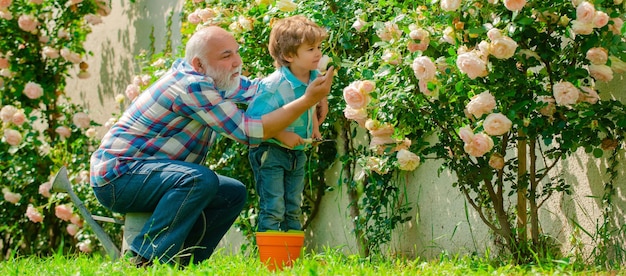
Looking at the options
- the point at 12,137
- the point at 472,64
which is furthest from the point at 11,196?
the point at 472,64

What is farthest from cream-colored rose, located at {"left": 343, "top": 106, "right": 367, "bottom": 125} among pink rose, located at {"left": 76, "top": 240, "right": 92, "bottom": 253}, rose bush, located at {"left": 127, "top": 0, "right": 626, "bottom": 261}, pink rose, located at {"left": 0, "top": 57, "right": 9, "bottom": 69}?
pink rose, located at {"left": 0, "top": 57, "right": 9, "bottom": 69}

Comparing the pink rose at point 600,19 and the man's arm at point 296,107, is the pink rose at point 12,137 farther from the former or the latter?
the pink rose at point 600,19

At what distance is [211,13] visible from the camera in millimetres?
4492

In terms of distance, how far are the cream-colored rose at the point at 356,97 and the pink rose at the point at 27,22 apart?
3.67m

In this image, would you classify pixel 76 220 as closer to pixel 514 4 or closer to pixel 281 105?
pixel 281 105

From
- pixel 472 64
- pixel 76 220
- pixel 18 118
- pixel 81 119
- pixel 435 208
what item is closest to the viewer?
pixel 472 64

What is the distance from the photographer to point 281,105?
363 cm

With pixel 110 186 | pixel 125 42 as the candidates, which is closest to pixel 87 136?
pixel 125 42

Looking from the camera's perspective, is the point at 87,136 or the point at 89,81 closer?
the point at 87,136

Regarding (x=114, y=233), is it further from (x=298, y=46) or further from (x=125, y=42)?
(x=298, y=46)

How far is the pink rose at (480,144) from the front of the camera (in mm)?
3047

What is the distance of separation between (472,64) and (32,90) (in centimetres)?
410

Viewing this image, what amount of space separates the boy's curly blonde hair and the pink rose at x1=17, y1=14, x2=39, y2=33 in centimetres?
305

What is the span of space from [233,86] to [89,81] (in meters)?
3.87
